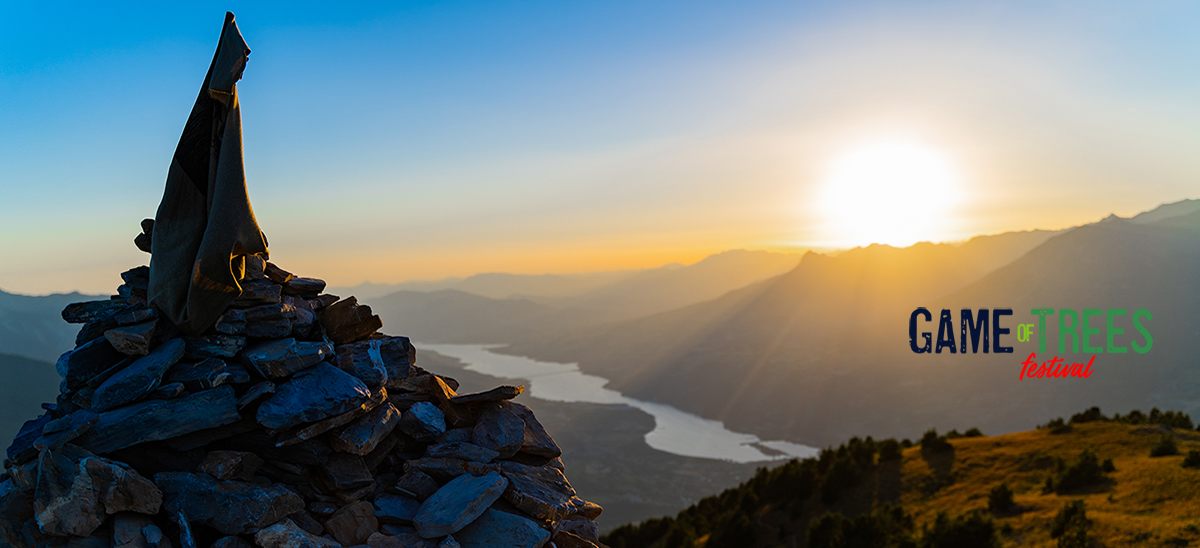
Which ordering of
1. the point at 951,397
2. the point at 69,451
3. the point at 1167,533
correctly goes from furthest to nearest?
the point at 951,397
the point at 1167,533
the point at 69,451

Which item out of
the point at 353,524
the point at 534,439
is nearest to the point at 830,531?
the point at 534,439

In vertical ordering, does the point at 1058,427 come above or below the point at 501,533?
below

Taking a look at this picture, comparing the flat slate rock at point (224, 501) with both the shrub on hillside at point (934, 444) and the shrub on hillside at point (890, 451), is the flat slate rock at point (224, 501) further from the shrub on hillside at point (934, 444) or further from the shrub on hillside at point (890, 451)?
the shrub on hillside at point (934, 444)

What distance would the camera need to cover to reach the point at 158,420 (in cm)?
809

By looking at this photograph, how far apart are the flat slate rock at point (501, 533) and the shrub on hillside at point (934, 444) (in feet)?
165

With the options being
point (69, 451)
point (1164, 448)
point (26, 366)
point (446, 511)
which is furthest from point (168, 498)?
point (26, 366)

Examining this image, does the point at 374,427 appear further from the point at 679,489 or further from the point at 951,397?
the point at 951,397

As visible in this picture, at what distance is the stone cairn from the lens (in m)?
7.48

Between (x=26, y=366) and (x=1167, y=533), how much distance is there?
665 feet

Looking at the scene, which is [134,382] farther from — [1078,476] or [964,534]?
[1078,476]

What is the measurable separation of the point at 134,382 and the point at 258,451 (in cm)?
204

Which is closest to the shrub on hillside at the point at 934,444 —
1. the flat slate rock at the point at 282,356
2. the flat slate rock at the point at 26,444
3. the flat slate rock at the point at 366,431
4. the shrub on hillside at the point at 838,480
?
the shrub on hillside at the point at 838,480

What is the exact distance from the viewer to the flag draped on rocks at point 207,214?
8.70 meters

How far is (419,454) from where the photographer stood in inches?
385
